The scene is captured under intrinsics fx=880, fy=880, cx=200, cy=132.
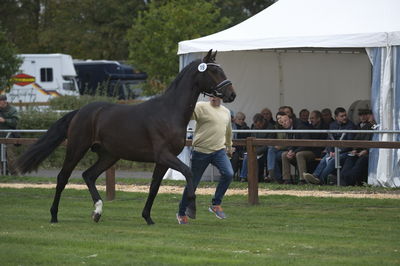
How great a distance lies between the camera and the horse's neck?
Result: 11.4m

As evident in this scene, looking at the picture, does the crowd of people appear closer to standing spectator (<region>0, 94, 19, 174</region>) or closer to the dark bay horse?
standing spectator (<region>0, 94, 19, 174</region>)

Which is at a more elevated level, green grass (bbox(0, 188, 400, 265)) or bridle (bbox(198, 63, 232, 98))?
bridle (bbox(198, 63, 232, 98))

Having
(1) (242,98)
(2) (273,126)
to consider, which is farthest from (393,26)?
(1) (242,98)

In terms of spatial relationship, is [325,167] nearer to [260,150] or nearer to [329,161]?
[329,161]

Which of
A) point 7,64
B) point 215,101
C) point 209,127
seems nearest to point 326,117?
point 215,101

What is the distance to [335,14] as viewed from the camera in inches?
719

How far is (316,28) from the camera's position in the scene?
17750 millimetres

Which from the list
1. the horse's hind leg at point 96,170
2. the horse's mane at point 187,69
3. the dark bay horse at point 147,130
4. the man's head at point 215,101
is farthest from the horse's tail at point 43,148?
the man's head at point 215,101

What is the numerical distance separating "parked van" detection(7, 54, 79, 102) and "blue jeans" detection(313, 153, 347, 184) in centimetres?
2289

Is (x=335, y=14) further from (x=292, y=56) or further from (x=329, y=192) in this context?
(x=329, y=192)

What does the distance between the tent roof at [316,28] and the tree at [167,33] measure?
50.0ft

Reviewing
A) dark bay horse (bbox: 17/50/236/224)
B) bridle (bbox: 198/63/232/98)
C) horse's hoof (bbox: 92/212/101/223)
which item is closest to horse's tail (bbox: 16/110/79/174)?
dark bay horse (bbox: 17/50/236/224)

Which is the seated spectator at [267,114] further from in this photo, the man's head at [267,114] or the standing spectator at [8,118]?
the standing spectator at [8,118]

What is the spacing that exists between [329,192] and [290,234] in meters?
5.58
